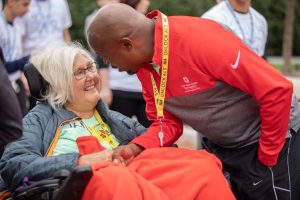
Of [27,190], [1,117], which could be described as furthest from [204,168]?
[1,117]

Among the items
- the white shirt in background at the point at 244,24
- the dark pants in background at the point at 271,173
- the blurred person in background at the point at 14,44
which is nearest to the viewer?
the dark pants in background at the point at 271,173

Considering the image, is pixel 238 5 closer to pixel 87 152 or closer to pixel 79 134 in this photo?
pixel 79 134

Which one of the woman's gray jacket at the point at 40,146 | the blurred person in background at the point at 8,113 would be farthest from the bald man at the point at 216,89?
the blurred person in background at the point at 8,113

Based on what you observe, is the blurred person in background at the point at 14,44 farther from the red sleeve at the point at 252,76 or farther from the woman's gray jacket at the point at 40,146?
the red sleeve at the point at 252,76

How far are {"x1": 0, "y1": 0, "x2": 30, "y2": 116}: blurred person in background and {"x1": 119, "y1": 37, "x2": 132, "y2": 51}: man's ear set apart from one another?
9.71 feet

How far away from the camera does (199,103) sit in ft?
11.5

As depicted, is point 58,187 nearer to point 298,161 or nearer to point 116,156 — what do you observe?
point 116,156

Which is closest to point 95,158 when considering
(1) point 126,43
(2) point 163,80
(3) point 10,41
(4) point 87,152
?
(4) point 87,152

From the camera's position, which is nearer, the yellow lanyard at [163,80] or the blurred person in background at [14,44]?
the yellow lanyard at [163,80]

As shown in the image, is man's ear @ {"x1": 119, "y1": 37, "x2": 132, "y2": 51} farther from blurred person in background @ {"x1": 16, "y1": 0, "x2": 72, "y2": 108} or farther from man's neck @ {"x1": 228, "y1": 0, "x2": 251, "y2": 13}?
blurred person in background @ {"x1": 16, "y1": 0, "x2": 72, "y2": 108}

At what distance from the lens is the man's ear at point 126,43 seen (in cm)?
331

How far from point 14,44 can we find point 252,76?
11.5 ft

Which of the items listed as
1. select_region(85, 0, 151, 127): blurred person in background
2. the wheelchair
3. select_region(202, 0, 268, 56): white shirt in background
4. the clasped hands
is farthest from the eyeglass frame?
select_region(85, 0, 151, 127): blurred person in background

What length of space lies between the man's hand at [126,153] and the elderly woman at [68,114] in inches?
10.2
